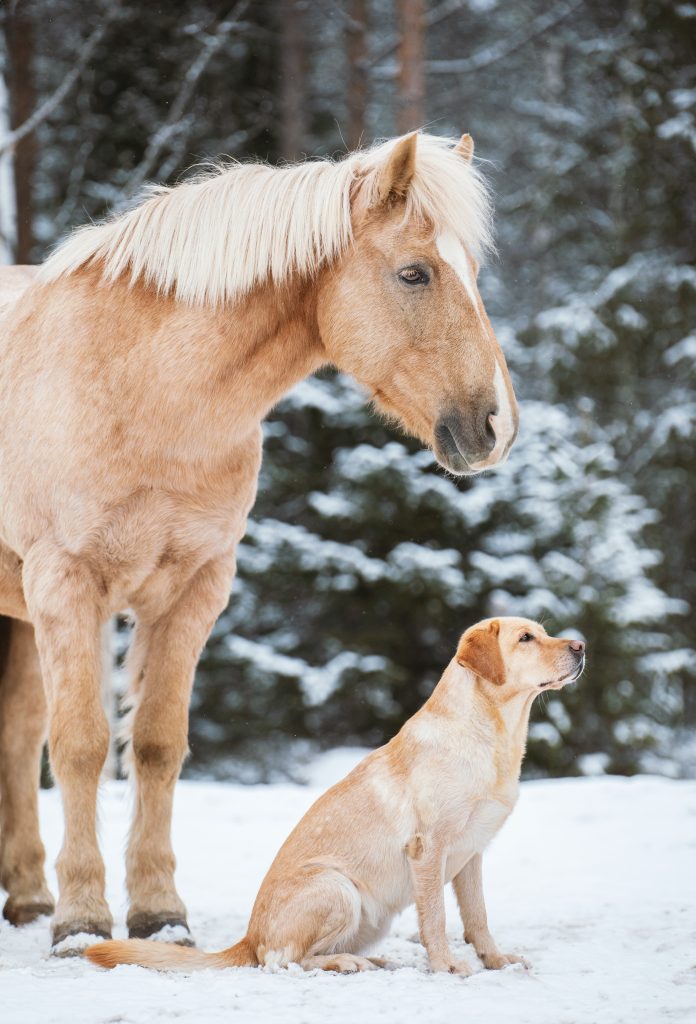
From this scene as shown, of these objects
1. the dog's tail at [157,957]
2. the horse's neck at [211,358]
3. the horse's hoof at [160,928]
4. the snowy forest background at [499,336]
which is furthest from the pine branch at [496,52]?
the dog's tail at [157,957]

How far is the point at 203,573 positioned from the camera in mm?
4164

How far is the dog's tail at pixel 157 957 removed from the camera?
129 inches

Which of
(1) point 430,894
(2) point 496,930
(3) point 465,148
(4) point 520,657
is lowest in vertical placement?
(2) point 496,930

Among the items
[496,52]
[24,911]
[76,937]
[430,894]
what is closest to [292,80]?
[496,52]

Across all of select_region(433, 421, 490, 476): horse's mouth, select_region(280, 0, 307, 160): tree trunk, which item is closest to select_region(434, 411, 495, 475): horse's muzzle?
select_region(433, 421, 490, 476): horse's mouth

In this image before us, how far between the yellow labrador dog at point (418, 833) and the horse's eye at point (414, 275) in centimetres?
115

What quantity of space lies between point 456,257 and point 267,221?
68 cm

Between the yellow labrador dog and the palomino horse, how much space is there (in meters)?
0.59

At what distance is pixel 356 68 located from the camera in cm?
1204

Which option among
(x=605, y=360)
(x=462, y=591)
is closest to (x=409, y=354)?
(x=462, y=591)

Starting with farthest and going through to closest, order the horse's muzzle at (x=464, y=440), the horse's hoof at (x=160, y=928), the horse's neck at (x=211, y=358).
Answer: the horse's hoof at (x=160, y=928)
the horse's neck at (x=211, y=358)
the horse's muzzle at (x=464, y=440)

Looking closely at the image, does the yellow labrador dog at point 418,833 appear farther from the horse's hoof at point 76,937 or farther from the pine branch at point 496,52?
the pine branch at point 496,52

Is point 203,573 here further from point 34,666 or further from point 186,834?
point 186,834

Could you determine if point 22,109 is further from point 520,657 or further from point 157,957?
point 157,957
